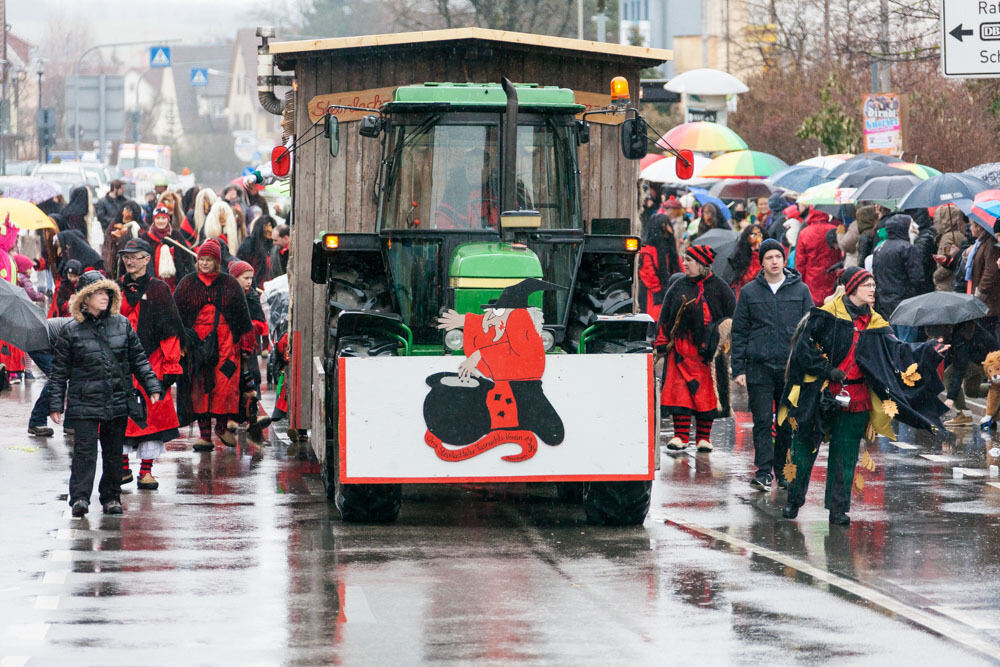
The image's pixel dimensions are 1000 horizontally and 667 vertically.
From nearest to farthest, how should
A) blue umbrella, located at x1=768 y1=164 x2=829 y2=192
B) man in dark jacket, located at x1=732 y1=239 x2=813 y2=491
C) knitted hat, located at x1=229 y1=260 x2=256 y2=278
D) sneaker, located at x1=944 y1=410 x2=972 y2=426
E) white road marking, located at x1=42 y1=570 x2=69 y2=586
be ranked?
white road marking, located at x1=42 y1=570 x2=69 y2=586, man in dark jacket, located at x1=732 y1=239 x2=813 y2=491, knitted hat, located at x1=229 y1=260 x2=256 y2=278, sneaker, located at x1=944 y1=410 x2=972 y2=426, blue umbrella, located at x1=768 y1=164 x2=829 y2=192

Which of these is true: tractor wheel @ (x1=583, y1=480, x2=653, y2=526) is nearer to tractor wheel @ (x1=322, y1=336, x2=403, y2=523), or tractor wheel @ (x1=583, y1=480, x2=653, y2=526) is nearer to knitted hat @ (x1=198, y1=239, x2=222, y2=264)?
tractor wheel @ (x1=322, y1=336, x2=403, y2=523)

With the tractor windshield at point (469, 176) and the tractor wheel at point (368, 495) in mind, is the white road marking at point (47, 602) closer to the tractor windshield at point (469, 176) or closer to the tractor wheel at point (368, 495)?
the tractor wheel at point (368, 495)

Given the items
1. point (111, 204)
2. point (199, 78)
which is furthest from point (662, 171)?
point (199, 78)

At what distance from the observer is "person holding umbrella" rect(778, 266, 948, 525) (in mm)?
11781

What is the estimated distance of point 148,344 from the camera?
14.1 m

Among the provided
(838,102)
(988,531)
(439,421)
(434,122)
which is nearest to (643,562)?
(439,421)

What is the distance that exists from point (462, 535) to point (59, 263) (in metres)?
9.90

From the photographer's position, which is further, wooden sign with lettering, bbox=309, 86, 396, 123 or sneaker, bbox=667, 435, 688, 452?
sneaker, bbox=667, 435, 688, 452

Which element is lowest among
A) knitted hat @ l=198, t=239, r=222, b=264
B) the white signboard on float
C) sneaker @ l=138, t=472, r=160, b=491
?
sneaker @ l=138, t=472, r=160, b=491

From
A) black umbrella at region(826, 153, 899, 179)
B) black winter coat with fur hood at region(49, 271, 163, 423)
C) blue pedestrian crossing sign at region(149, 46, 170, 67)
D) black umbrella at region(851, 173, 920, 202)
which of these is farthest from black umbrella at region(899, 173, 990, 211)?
blue pedestrian crossing sign at region(149, 46, 170, 67)

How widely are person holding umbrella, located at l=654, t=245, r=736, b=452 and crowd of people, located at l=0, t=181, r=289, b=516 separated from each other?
136 inches

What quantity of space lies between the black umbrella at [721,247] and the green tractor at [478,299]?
7431mm

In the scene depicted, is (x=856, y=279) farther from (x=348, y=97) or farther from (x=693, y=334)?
(x=348, y=97)

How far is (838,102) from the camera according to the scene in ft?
115
